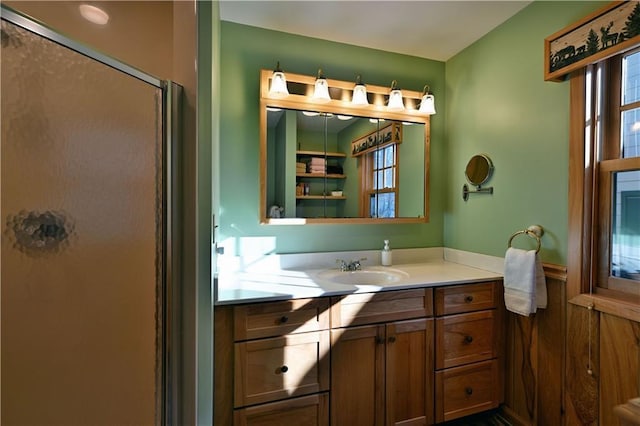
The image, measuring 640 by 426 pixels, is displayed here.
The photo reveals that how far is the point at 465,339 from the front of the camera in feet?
5.31

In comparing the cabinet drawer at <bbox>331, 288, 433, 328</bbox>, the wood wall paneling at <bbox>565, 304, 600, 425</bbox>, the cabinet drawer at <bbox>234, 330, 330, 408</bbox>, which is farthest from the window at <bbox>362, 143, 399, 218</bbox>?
the wood wall paneling at <bbox>565, 304, 600, 425</bbox>

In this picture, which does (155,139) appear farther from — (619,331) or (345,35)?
(619,331)

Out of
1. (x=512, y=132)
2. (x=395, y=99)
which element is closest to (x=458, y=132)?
(x=512, y=132)

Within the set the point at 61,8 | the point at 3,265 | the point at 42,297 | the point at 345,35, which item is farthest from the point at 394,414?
the point at 61,8

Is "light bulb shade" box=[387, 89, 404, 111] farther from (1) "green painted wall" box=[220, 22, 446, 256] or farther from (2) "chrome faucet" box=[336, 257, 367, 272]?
(2) "chrome faucet" box=[336, 257, 367, 272]

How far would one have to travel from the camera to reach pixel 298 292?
1.36 m

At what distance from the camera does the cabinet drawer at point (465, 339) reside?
5.16ft

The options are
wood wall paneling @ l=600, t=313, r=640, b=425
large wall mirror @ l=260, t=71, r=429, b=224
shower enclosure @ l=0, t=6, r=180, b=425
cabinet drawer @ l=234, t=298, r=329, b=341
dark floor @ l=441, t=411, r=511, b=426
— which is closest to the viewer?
shower enclosure @ l=0, t=6, r=180, b=425

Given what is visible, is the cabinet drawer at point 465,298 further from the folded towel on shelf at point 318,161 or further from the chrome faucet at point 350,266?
the folded towel on shelf at point 318,161

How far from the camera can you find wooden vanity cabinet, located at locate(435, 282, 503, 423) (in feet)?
5.16

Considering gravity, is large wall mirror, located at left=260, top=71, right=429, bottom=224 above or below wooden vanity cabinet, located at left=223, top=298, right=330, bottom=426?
above

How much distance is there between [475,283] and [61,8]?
99.4 inches

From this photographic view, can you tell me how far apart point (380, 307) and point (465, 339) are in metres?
0.56

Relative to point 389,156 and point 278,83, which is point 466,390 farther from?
point 278,83
